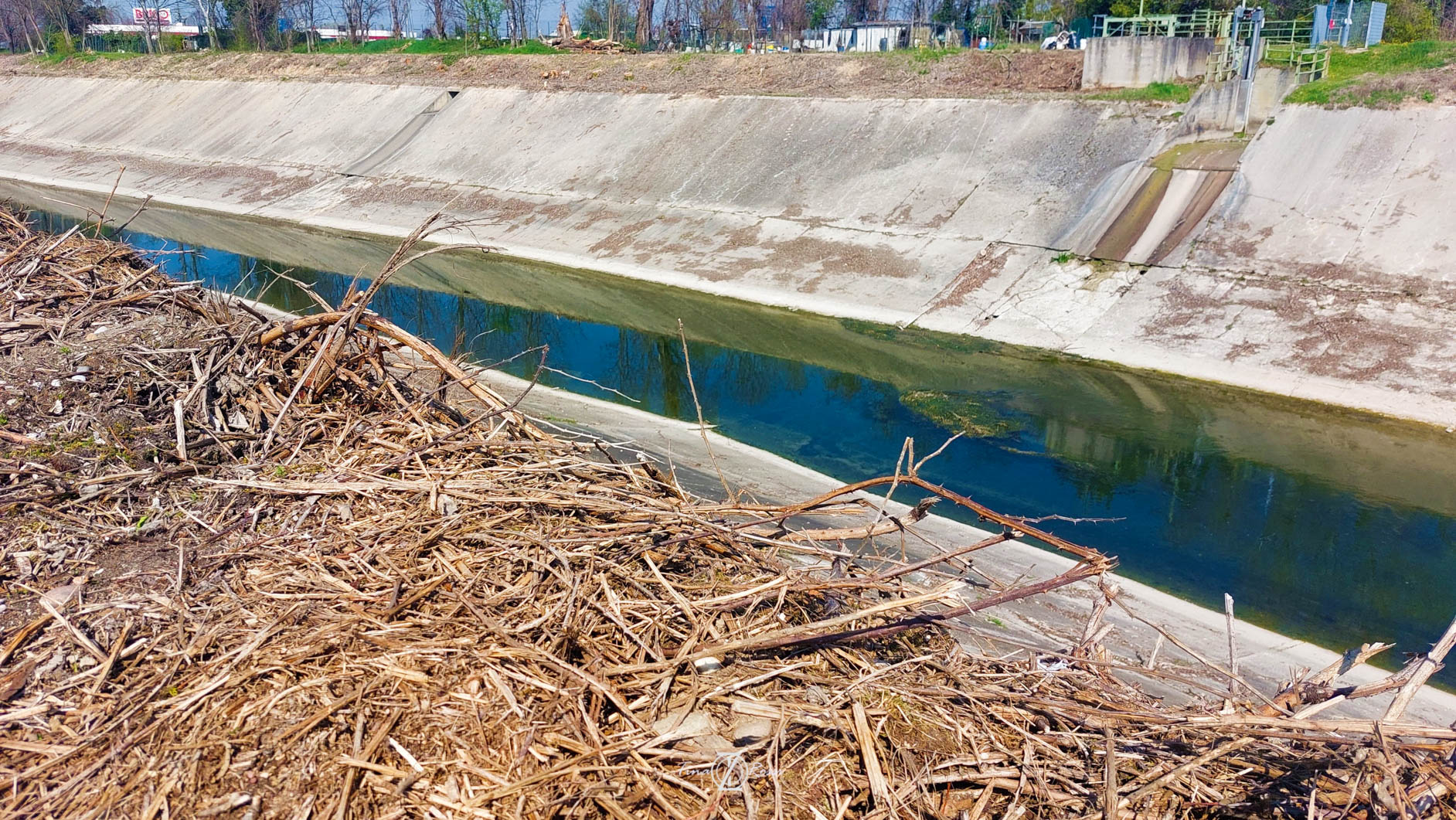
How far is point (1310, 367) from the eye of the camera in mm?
18359

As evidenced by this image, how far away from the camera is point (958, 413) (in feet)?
57.3

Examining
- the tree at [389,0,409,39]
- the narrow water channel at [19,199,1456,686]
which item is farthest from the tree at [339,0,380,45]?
the narrow water channel at [19,199,1456,686]

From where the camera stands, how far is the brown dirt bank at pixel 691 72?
31000 mm

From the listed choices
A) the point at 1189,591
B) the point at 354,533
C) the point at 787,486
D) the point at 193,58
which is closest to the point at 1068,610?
Answer: the point at 1189,591

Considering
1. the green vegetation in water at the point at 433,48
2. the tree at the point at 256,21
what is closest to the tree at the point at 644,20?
the green vegetation in water at the point at 433,48

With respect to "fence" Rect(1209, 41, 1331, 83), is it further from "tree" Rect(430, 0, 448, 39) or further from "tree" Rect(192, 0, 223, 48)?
"tree" Rect(192, 0, 223, 48)

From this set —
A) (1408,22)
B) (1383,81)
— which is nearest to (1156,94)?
(1383,81)

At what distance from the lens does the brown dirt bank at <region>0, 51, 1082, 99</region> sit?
3100 cm

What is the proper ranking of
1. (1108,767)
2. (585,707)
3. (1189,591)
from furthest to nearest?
(1189,591) → (585,707) → (1108,767)

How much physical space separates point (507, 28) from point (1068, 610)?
49954mm

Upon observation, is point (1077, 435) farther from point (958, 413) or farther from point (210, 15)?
point (210, 15)

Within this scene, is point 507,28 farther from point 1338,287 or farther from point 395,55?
point 1338,287

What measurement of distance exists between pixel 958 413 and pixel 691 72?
2385cm

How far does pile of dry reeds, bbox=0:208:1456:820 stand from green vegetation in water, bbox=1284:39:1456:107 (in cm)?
2387
